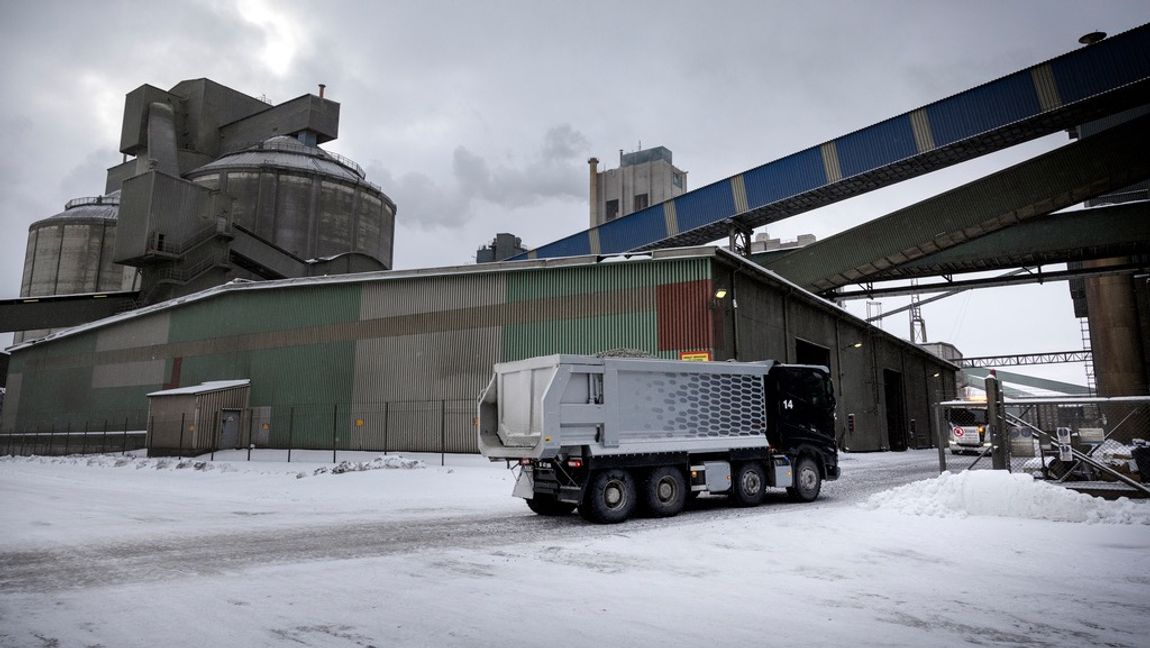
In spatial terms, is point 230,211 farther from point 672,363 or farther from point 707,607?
point 707,607

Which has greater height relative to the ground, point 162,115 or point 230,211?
point 162,115

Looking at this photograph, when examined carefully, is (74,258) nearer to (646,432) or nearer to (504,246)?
(504,246)

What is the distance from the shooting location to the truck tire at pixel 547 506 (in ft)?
42.2

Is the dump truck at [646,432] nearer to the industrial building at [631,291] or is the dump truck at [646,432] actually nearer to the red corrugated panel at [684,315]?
the red corrugated panel at [684,315]

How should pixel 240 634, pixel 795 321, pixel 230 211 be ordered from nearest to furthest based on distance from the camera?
pixel 240 634
pixel 795 321
pixel 230 211

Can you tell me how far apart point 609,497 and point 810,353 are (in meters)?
26.7

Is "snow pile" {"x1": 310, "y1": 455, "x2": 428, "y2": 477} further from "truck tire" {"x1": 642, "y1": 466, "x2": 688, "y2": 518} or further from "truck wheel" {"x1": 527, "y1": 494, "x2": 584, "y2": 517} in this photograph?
"truck tire" {"x1": 642, "y1": 466, "x2": 688, "y2": 518}

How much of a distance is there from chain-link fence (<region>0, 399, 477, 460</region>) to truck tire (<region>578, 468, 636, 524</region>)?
656 inches

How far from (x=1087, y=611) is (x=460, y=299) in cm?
2614

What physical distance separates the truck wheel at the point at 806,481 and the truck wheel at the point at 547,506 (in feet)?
16.3

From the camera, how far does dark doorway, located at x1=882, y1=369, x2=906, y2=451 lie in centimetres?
4578

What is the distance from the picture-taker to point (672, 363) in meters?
12.9

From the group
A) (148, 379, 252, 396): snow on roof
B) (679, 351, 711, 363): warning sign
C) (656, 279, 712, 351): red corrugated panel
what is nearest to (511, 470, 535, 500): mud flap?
(679, 351, 711, 363): warning sign

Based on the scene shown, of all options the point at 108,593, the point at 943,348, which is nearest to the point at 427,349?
the point at 108,593
